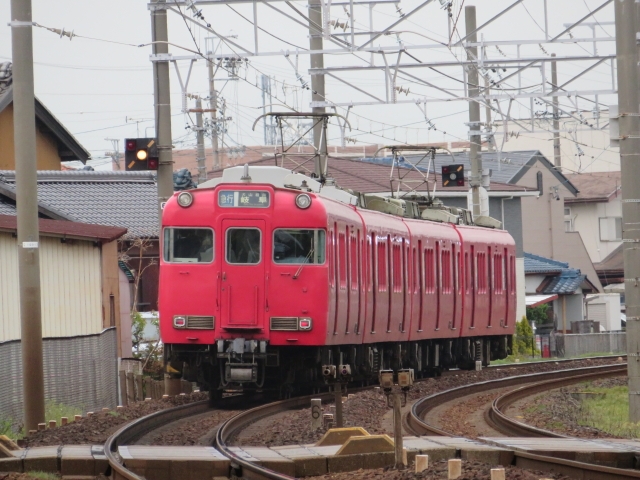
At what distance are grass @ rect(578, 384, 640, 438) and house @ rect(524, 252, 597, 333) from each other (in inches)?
1022

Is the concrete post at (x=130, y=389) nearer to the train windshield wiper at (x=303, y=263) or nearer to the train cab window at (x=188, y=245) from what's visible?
the train cab window at (x=188, y=245)

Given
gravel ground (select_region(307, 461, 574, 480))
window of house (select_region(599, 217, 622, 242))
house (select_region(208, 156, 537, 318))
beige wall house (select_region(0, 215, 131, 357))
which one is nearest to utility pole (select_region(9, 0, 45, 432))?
beige wall house (select_region(0, 215, 131, 357))

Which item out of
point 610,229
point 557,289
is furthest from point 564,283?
point 610,229

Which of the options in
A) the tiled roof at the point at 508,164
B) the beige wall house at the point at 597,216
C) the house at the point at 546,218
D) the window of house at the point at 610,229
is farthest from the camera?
the window of house at the point at 610,229

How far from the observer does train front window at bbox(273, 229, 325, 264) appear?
1533 centimetres

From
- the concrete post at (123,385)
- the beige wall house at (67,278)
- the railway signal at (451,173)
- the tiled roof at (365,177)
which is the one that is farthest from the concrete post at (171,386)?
the tiled roof at (365,177)

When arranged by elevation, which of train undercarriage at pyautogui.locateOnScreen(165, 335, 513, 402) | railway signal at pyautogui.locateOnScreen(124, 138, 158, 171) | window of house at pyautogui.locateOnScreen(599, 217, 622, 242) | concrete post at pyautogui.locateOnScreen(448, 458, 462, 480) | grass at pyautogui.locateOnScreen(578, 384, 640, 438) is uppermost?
window of house at pyautogui.locateOnScreen(599, 217, 622, 242)

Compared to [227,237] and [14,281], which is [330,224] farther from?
[14,281]

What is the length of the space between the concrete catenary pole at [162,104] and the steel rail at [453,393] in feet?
14.0

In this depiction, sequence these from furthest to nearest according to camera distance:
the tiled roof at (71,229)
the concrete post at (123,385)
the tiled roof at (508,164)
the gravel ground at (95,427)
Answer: the tiled roof at (508,164) < the concrete post at (123,385) < the tiled roof at (71,229) < the gravel ground at (95,427)

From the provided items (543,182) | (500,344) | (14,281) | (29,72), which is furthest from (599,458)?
(543,182)

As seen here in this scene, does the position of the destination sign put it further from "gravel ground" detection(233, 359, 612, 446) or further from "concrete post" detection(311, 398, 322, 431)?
"concrete post" detection(311, 398, 322, 431)

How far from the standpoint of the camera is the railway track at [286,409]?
870 centimetres

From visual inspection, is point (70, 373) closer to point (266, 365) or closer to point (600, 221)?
point (266, 365)
